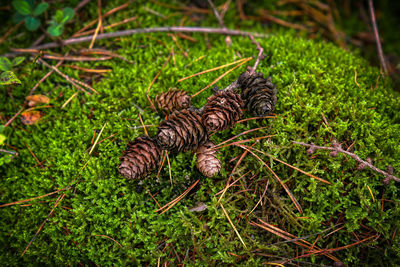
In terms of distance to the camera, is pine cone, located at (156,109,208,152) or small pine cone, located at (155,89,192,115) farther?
small pine cone, located at (155,89,192,115)

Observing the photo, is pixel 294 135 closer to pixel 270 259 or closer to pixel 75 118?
pixel 270 259

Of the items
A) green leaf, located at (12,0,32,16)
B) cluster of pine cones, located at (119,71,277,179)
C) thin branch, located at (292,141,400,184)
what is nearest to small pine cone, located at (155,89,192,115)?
cluster of pine cones, located at (119,71,277,179)

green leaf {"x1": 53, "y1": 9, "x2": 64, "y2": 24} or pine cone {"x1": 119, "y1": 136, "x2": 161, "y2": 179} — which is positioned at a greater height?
green leaf {"x1": 53, "y1": 9, "x2": 64, "y2": 24}

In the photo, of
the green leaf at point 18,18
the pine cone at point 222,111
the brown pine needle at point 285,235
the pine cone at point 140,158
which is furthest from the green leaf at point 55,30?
the brown pine needle at point 285,235

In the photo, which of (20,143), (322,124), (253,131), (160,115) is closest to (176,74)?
(160,115)

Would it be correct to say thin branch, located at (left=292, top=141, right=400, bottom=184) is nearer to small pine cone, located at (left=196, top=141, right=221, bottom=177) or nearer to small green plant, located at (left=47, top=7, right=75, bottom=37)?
small pine cone, located at (left=196, top=141, right=221, bottom=177)

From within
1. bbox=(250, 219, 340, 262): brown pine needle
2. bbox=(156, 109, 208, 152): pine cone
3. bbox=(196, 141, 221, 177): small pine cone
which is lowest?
bbox=(250, 219, 340, 262): brown pine needle

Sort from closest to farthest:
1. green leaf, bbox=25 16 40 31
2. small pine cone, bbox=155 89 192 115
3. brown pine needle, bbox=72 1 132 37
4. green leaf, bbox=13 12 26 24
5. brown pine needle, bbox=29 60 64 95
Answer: small pine cone, bbox=155 89 192 115, brown pine needle, bbox=29 60 64 95, green leaf, bbox=25 16 40 31, green leaf, bbox=13 12 26 24, brown pine needle, bbox=72 1 132 37

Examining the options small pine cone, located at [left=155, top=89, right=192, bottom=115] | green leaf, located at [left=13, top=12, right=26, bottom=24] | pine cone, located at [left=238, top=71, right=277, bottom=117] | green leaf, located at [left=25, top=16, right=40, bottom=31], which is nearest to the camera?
pine cone, located at [left=238, top=71, right=277, bottom=117]
